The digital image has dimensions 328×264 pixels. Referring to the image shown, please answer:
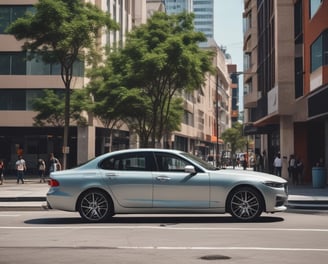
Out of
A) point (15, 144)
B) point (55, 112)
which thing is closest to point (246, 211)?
point (55, 112)

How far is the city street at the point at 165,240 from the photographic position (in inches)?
333

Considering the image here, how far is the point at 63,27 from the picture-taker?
96.5 feet

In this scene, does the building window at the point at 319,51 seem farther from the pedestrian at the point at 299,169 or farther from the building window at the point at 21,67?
the building window at the point at 21,67

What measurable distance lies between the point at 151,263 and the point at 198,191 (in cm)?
469

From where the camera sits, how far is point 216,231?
1124 centimetres

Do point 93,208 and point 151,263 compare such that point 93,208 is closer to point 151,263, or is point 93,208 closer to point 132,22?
point 151,263

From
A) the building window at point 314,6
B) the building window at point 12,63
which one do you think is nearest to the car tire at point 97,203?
the building window at point 314,6

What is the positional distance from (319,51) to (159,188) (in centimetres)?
1725

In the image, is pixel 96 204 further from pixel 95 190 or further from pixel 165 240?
pixel 165 240

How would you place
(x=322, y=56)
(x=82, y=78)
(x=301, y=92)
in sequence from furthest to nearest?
(x=82, y=78) < (x=301, y=92) < (x=322, y=56)

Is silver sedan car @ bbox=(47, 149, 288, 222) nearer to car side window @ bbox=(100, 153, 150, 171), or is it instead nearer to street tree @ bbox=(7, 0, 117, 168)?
car side window @ bbox=(100, 153, 150, 171)

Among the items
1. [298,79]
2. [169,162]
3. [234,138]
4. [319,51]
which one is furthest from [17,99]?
[234,138]

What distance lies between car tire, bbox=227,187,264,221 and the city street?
0.23 metres

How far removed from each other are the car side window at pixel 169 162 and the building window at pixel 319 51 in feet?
50.2
